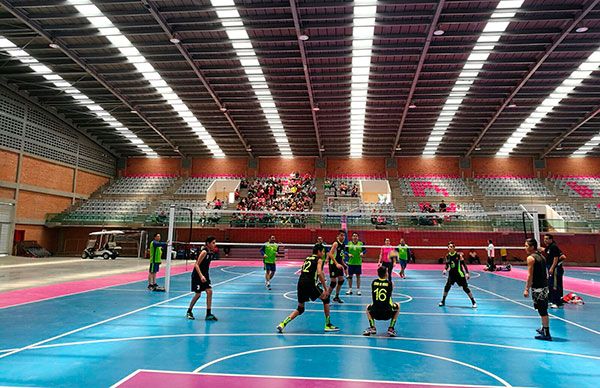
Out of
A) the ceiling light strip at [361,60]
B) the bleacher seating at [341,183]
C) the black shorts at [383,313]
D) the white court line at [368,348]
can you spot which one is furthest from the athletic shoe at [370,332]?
the bleacher seating at [341,183]

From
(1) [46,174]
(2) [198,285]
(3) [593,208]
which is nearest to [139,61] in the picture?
(1) [46,174]

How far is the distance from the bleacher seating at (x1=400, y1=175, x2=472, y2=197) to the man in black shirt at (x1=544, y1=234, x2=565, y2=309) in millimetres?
29316

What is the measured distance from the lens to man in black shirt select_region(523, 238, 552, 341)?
25.9 feet

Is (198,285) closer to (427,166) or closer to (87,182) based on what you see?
(87,182)

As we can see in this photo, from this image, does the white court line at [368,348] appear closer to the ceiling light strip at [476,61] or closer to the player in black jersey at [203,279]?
the player in black jersey at [203,279]

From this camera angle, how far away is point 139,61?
87.5 ft

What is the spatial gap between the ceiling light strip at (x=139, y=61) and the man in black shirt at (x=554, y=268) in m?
25.1

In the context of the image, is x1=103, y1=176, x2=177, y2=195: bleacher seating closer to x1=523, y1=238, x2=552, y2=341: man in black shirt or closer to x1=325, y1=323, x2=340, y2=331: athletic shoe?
x1=325, y1=323, x2=340, y2=331: athletic shoe

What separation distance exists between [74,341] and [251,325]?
3688mm

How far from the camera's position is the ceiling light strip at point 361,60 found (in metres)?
21.0

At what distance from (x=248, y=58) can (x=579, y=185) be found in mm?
39556

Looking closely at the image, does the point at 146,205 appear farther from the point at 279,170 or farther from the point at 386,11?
the point at 386,11

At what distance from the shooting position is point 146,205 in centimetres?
4091

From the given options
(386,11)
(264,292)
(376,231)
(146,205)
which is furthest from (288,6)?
(146,205)
